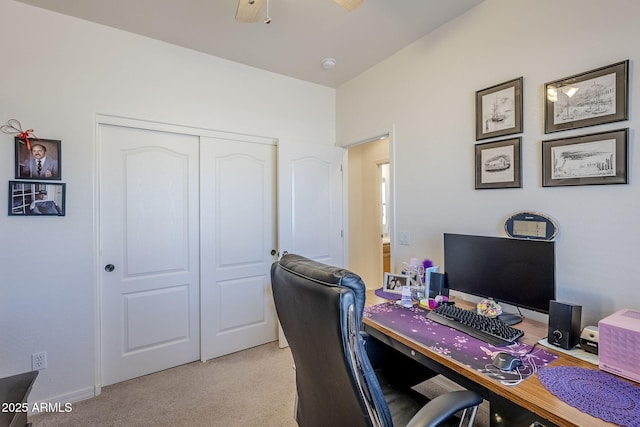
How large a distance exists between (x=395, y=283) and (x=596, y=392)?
122 cm

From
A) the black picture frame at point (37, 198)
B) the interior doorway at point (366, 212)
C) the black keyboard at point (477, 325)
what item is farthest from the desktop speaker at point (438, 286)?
the black picture frame at point (37, 198)

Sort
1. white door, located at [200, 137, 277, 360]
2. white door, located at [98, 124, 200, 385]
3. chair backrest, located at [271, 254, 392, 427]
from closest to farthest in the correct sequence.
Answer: chair backrest, located at [271, 254, 392, 427], white door, located at [98, 124, 200, 385], white door, located at [200, 137, 277, 360]

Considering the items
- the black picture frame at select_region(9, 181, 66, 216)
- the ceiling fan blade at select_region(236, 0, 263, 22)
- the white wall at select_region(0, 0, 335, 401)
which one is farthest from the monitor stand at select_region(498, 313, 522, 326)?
the black picture frame at select_region(9, 181, 66, 216)

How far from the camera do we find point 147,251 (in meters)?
2.38

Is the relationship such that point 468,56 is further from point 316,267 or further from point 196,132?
point 196,132

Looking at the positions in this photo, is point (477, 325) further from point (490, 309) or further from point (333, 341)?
point (333, 341)

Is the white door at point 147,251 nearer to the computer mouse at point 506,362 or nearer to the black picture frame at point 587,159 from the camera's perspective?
the computer mouse at point 506,362

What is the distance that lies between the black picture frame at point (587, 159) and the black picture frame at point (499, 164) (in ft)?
0.44

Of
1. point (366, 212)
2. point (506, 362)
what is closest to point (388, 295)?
point (506, 362)

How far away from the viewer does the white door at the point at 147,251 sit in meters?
2.24

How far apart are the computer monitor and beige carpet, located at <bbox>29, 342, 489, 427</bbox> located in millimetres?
874

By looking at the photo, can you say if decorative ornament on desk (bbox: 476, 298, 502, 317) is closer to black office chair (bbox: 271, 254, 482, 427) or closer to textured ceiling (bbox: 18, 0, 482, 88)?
black office chair (bbox: 271, 254, 482, 427)

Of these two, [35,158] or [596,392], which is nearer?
[596,392]

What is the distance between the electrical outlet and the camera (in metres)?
1.94
